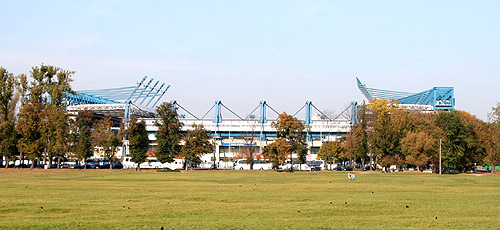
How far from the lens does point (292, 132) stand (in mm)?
101125

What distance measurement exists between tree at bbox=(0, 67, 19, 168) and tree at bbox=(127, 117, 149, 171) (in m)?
19.4

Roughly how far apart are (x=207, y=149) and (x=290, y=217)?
82.3 m

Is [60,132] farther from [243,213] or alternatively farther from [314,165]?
[243,213]

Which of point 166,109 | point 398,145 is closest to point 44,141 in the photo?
point 166,109

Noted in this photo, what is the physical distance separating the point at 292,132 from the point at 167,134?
2291 cm

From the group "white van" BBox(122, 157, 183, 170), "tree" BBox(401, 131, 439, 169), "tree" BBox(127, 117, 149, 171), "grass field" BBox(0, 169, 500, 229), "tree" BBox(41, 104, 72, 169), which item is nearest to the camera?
"grass field" BBox(0, 169, 500, 229)

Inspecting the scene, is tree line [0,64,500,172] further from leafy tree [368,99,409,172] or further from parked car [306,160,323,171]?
parked car [306,160,323,171]

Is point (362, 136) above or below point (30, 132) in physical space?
below

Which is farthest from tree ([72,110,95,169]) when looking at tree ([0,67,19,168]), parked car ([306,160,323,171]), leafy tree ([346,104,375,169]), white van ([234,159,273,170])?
leafy tree ([346,104,375,169])

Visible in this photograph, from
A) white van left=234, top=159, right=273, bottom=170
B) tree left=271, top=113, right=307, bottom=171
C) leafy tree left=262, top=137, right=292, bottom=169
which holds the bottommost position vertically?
white van left=234, top=159, right=273, bottom=170

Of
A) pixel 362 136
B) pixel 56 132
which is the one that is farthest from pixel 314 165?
pixel 56 132

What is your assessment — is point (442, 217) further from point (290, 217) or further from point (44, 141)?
point (44, 141)

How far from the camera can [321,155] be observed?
12719 cm

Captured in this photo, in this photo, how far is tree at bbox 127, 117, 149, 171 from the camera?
326 ft
